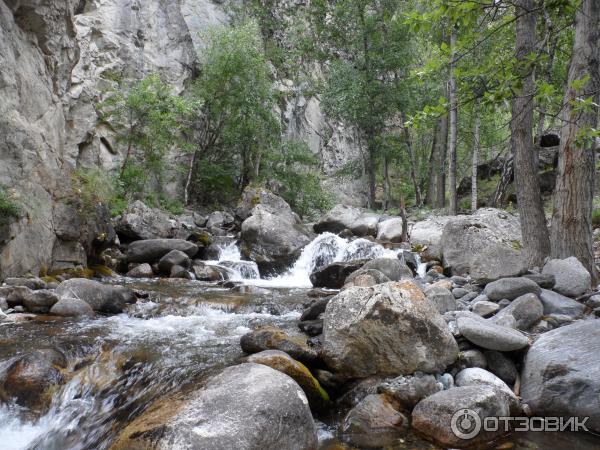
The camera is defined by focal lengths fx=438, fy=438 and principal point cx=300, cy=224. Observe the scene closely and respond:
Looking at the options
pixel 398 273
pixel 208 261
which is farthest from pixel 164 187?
pixel 398 273

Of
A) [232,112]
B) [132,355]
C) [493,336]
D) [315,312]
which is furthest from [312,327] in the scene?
[232,112]

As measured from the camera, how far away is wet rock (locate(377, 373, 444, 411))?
438 cm

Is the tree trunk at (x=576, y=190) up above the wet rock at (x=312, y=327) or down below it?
above

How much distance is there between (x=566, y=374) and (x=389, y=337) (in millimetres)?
1684

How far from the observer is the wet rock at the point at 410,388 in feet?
14.4

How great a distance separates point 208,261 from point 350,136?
25.0 meters

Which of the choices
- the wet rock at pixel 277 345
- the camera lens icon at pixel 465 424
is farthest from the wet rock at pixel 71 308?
the camera lens icon at pixel 465 424

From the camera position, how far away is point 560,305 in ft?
19.0

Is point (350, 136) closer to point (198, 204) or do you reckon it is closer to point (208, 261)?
point (198, 204)

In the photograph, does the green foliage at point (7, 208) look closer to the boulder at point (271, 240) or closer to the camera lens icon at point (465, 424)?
the boulder at point (271, 240)

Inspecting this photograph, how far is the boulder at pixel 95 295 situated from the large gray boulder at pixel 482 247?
278 inches

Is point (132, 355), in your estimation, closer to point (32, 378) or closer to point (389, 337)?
point (32, 378)

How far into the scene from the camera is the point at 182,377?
503 centimetres

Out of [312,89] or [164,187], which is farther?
[312,89]
